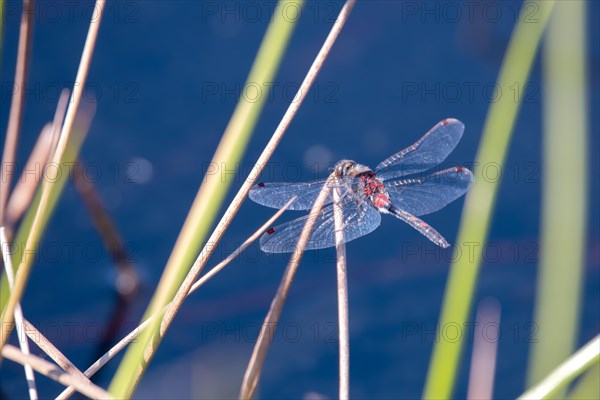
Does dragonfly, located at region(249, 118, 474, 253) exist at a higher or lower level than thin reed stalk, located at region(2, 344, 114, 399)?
higher

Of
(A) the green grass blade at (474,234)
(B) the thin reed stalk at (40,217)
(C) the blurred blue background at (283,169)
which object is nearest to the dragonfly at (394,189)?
(C) the blurred blue background at (283,169)

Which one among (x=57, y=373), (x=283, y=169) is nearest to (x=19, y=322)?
(x=57, y=373)

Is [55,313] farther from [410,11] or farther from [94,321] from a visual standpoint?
[410,11]

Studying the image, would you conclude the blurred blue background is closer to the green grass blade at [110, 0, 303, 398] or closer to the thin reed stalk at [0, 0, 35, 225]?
the thin reed stalk at [0, 0, 35, 225]

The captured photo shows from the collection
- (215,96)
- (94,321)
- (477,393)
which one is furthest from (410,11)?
(477,393)

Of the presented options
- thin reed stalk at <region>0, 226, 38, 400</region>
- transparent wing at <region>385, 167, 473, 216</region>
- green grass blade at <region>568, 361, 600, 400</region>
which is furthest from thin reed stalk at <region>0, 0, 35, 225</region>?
transparent wing at <region>385, 167, 473, 216</region>

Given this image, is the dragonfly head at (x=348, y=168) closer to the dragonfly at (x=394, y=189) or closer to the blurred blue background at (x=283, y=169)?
the dragonfly at (x=394, y=189)

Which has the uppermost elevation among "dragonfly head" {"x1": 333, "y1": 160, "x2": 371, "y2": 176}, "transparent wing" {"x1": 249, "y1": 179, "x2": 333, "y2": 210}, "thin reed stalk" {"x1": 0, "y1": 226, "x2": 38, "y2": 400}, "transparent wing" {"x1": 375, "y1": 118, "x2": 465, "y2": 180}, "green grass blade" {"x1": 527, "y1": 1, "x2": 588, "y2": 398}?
"transparent wing" {"x1": 375, "y1": 118, "x2": 465, "y2": 180}

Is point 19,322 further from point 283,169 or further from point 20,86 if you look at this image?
point 283,169
